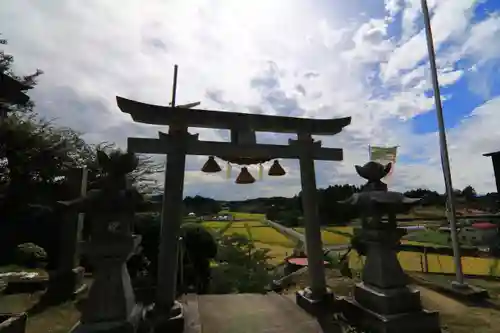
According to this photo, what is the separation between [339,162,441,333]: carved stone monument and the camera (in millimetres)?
4965

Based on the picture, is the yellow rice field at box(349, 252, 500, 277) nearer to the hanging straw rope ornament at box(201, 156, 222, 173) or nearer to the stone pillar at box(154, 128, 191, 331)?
the hanging straw rope ornament at box(201, 156, 222, 173)

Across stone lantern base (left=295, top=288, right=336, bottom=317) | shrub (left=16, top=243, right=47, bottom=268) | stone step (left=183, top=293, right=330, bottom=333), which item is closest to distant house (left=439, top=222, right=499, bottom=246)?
stone lantern base (left=295, top=288, right=336, bottom=317)

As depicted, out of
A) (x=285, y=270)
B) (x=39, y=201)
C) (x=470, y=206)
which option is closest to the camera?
(x=39, y=201)

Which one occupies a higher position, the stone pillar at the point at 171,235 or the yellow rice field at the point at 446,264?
the stone pillar at the point at 171,235

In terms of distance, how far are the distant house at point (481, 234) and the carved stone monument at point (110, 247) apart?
639 inches

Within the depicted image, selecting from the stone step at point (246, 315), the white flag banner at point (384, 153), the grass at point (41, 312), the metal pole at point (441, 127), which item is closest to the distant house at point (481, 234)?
the metal pole at point (441, 127)

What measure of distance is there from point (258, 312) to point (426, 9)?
1053 cm

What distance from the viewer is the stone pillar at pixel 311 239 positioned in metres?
6.16

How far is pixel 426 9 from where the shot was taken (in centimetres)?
907

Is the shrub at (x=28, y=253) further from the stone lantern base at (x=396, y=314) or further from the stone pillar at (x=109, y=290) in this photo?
the stone lantern base at (x=396, y=314)

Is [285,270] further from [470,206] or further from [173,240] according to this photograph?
[470,206]

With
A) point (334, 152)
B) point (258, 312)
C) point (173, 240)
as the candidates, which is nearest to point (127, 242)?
point (173, 240)

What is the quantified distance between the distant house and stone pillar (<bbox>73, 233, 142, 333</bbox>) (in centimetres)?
1623

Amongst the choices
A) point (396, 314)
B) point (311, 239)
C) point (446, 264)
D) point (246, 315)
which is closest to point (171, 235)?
point (246, 315)
